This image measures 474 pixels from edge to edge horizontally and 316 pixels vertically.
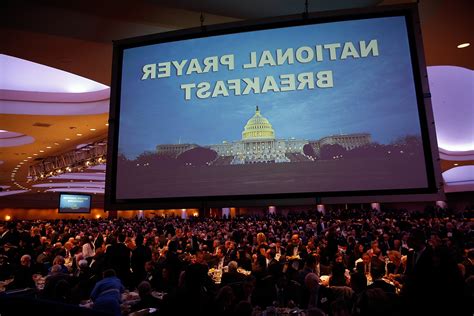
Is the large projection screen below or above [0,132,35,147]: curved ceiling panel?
below

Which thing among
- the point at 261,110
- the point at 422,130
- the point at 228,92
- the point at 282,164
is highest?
the point at 228,92

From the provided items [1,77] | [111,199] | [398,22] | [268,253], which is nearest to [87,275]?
[111,199]

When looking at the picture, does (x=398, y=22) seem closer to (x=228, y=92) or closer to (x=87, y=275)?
(x=228, y=92)

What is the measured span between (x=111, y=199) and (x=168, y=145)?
1.10m

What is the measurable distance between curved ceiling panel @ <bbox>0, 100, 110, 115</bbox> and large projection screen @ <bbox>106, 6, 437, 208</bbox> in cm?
747

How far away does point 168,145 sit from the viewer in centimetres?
488

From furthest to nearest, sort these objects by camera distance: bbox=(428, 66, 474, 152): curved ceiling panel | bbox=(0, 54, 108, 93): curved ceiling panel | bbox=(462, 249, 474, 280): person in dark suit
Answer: bbox=(428, 66, 474, 152): curved ceiling panel, bbox=(0, 54, 108, 93): curved ceiling panel, bbox=(462, 249, 474, 280): person in dark suit

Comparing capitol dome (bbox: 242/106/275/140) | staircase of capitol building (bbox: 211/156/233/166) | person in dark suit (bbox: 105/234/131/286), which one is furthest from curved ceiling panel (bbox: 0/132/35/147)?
capitol dome (bbox: 242/106/275/140)

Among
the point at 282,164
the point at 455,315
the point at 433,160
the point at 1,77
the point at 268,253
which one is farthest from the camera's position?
the point at 1,77

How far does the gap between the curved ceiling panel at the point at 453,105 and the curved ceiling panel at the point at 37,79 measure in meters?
11.9

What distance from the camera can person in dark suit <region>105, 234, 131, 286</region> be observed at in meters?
7.46

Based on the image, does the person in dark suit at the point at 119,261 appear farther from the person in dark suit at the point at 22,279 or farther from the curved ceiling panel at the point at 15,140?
the curved ceiling panel at the point at 15,140

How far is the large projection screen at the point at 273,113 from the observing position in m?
4.35

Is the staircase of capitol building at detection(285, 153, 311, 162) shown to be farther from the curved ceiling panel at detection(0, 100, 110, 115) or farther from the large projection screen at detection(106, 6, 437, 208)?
the curved ceiling panel at detection(0, 100, 110, 115)
